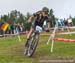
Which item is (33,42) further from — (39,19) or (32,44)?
(39,19)

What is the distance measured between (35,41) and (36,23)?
800 mm

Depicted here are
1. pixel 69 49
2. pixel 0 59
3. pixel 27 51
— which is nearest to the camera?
pixel 0 59

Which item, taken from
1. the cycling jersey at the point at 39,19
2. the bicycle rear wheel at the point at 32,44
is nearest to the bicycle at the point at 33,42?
the bicycle rear wheel at the point at 32,44

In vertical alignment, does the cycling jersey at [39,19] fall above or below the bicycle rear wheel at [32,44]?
above

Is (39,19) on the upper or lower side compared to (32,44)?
upper

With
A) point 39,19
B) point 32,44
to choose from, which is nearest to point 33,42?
point 32,44

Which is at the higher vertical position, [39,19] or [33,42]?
[39,19]

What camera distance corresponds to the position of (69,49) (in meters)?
20.9

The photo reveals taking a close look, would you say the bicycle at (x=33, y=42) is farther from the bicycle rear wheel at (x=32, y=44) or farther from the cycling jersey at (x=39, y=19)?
the cycling jersey at (x=39, y=19)

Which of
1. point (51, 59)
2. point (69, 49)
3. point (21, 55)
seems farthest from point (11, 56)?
point (69, 49)

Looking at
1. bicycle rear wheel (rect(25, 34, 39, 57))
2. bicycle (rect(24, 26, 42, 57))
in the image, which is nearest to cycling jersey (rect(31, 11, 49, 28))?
bicycle (rect(24, 26, 42, 57))

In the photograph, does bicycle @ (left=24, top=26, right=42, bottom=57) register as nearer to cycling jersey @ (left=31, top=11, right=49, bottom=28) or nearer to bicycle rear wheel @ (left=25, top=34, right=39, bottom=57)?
bicycle rear wheel @ (left=25, top=34, right=39, bottom=57)

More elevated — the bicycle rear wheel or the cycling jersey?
the cycling jersey

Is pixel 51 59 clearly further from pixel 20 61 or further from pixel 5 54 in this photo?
pixel 5 54
